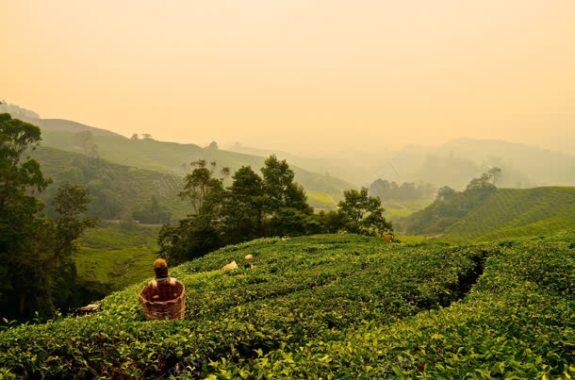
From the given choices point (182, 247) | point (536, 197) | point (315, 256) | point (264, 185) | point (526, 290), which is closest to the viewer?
point (526, 290)

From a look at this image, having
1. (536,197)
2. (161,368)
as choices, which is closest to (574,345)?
(161,368)

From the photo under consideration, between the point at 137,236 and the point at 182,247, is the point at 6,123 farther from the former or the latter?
the point at 137,236

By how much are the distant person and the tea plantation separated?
4.38 feet

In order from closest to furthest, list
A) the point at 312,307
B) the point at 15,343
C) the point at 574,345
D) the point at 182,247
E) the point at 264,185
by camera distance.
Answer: the point at 574,345, the point at 15,343, the point at 312,307, the point at 182,247, the point at 264,185

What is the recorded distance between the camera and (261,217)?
218ft

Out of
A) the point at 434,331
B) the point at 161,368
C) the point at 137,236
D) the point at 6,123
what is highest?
the point at 6,123

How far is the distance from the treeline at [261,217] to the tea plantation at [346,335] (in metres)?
42.9

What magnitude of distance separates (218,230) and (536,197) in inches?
5971

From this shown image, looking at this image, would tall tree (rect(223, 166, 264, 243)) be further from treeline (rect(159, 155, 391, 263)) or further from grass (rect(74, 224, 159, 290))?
grass (rect(74, 224, 159, 290))

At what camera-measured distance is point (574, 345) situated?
23.3ft

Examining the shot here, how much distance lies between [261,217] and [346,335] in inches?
2223

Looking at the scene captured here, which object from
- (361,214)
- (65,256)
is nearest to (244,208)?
(361,214)

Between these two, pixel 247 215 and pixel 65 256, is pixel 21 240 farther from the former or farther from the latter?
pixel 247 215

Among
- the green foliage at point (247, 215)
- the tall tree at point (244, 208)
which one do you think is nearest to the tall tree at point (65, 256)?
the green foliage at point (247, 215)
